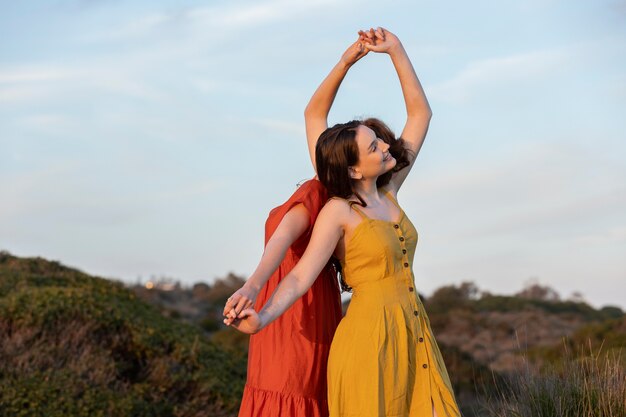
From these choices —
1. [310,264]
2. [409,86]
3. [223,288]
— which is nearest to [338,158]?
[310,264]

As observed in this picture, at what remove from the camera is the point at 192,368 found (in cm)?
966

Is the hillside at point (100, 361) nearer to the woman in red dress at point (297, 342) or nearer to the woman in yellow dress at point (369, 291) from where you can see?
the woman in red dress at point (297, 342)

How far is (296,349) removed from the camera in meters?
4.75

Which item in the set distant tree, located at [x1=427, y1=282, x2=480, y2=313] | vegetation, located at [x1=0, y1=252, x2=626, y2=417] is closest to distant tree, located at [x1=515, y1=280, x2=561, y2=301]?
distant tree, located at [x1=427, y1=282, x2=480, y2=313]

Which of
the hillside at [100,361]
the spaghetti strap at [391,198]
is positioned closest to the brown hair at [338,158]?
the spaghetti strap at [391,198]

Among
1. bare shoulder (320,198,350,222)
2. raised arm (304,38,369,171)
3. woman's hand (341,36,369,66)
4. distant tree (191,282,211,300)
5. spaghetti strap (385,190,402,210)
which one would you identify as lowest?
bare shoulder (320,198,350,222)

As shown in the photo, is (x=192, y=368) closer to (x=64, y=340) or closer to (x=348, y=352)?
(x=64, y=340)

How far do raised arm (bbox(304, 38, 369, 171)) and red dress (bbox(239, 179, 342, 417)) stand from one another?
0.54 meters

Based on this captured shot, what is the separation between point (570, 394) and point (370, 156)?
202cm

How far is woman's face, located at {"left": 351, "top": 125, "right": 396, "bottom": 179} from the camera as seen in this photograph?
15.0ft

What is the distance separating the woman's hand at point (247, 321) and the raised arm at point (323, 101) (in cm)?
132

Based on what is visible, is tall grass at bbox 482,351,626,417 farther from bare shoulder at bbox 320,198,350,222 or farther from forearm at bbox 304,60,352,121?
forearm at bbox 304,60,352,121

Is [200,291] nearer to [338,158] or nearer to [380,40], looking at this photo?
[380,40]

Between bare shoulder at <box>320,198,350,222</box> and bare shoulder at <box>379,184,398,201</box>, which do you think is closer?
bare shoulder at <box>320,198,350,222</box>
